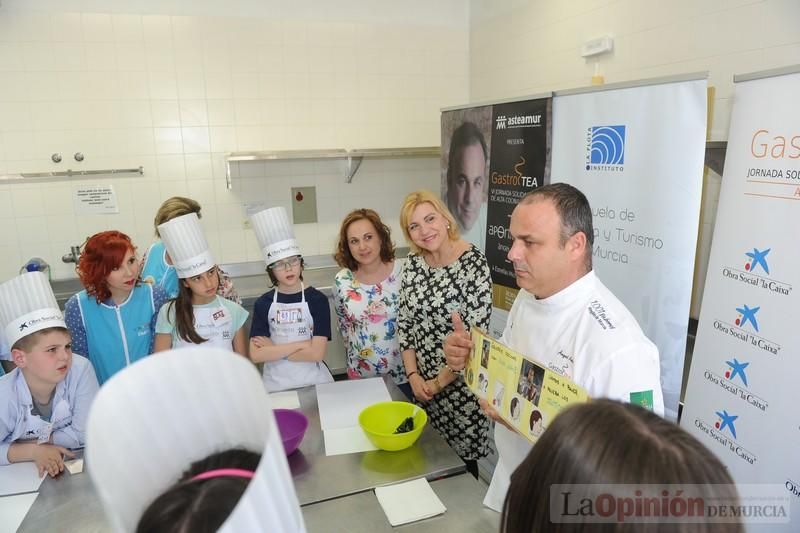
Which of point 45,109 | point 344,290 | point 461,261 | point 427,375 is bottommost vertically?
point 427,375

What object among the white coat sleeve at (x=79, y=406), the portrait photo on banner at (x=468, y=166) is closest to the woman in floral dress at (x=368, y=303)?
the white coat sleeve at (x=79, y=406)

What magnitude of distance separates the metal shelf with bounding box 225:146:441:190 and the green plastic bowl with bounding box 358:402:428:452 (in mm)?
2310

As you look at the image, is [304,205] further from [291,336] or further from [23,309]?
[23,309]

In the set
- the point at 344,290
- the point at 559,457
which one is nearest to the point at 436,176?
the point at 344,290

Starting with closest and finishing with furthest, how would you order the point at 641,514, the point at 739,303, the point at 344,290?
the point at 641,514
the point at 739,303
the point at 344,290

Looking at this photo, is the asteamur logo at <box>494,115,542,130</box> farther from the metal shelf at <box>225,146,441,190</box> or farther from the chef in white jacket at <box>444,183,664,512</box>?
the chef in white jacket at <box>444,183,664,512</box>

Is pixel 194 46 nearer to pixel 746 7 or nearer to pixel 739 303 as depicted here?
pixel 746 7

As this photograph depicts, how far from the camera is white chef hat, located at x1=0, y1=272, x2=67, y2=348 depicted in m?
1.57

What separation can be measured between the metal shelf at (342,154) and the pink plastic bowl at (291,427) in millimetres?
2227

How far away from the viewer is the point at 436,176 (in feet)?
13.7

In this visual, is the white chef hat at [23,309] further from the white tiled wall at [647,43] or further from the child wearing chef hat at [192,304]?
the white tiled wall at [647,43]

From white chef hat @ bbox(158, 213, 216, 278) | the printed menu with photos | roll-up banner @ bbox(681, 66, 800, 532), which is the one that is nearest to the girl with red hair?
white chef hat @ bbox(158, 213, 216, 278)

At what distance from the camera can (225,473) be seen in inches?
22.9

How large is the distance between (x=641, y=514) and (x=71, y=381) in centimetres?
174
